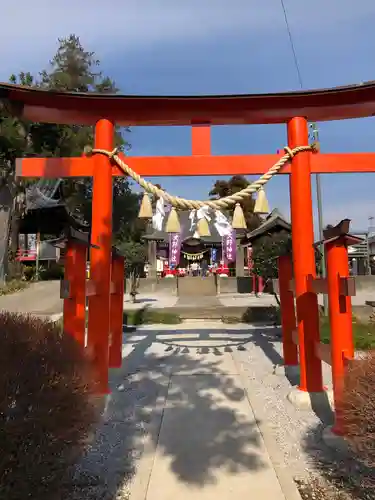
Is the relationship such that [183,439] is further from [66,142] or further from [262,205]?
[66,142]

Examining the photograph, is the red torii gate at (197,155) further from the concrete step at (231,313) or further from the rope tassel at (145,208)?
the concrete step at (231,313)

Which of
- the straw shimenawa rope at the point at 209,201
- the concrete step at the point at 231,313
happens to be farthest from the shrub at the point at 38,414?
the concrete step at the point at 231,313

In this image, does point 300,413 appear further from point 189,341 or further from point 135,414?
point 189,341

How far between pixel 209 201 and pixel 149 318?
7.80 metres

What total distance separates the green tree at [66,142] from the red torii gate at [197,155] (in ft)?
48.9

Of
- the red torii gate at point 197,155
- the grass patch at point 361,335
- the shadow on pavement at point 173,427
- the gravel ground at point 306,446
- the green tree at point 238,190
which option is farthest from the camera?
the green tree at point 238,190

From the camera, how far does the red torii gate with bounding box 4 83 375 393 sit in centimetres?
468

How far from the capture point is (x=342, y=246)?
365cm

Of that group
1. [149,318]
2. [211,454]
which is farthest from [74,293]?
[149,318]

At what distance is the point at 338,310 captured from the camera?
3594 mm

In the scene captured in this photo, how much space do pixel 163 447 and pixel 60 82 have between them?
25.8 m

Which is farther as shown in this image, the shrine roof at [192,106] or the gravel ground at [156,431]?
the shrine roof at [192,106]

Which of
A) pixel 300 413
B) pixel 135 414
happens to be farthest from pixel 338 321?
pixel 135 414

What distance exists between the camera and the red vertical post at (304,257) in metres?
4.49
